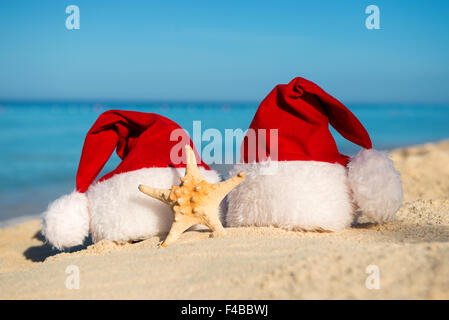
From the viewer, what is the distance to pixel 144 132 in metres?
3.14

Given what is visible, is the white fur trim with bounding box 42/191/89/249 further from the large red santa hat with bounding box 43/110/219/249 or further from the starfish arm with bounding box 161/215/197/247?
the starfish arm with bounding box 161/215/197/247

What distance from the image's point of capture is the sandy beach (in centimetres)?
176

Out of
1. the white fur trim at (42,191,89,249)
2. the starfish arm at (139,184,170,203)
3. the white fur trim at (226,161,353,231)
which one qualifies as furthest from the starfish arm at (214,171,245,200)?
the white fur trim at (42,191,89,249)

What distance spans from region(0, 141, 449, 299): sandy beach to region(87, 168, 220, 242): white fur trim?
84mm

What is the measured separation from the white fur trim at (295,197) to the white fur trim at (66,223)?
1.05 meters

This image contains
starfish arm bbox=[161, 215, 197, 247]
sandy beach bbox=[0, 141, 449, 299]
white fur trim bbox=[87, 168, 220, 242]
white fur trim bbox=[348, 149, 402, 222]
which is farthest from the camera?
white fur trim bbox=[87, 168, 220, 242]

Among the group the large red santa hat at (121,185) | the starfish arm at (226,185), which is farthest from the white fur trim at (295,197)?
the large red santa hat at (121,185)

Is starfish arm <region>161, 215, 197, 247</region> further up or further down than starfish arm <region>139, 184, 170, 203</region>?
further down

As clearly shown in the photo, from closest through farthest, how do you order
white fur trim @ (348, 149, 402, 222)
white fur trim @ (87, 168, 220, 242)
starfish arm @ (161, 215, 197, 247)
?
starfish arm @ (161, 215, 197, 247) < white fur trim @ (348, 149, 402, 222) < white fur trim @ (87, 168, 220, 242)

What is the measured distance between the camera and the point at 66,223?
2.90 metres

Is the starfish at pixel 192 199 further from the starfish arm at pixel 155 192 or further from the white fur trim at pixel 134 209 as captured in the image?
the white fur trim at pixel 134 209
